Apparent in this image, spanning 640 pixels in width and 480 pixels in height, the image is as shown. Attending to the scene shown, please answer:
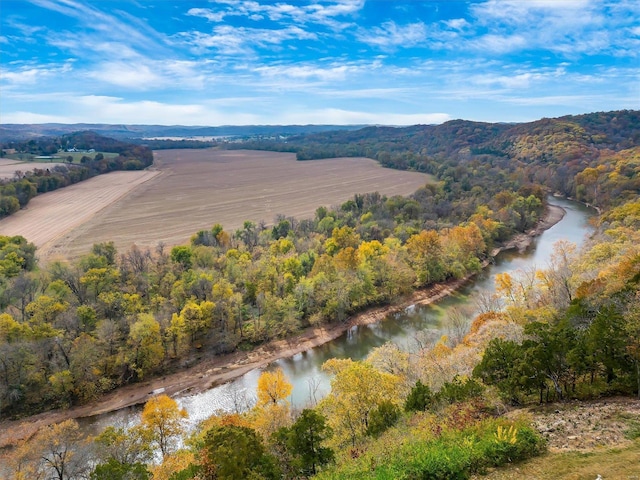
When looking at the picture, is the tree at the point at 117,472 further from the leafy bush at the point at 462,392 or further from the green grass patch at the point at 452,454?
the leafy bush at the point at 462,392

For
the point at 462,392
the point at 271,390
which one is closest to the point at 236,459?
the point at 462,392

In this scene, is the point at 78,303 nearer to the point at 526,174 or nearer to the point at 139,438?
the point at 139,438

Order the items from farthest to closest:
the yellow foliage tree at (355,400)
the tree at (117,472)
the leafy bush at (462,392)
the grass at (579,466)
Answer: the yellow foliage tree at (355,400) < the leafy bush at (462,392) < the tree at (117,472) < the grass at (579,466)

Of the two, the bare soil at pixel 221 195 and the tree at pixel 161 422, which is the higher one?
the bare soil at pixel 221 195

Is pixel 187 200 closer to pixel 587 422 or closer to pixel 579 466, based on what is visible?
pixel 587 422

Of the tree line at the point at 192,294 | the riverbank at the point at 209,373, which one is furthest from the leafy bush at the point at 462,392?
the tree line at the point at 192,294

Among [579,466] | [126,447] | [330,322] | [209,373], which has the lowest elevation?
[209,373]
